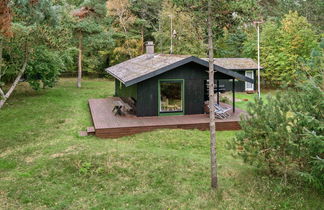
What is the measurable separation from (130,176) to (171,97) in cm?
629

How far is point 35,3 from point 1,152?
169 inches

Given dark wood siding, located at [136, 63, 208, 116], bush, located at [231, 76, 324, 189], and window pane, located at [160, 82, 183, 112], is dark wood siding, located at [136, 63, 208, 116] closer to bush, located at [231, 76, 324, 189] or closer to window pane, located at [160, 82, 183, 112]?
window pane, located at [160, 82, 183, 112]

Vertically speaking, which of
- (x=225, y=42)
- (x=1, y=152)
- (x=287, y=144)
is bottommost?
(x=1, y=152)

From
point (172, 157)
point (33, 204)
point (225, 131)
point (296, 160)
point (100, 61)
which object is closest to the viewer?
point (33, 204)

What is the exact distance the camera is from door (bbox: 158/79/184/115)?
1280 centimetres

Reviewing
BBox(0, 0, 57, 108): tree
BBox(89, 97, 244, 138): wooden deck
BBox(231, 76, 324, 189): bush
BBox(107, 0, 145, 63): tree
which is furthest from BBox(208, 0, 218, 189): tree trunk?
BBox(107, 0, 145, 63): tree

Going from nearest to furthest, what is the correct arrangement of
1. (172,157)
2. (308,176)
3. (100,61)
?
(308,176) → (172,157) → (100,61)

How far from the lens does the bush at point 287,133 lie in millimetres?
5758

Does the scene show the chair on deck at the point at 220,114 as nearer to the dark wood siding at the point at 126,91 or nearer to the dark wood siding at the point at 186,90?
the dark wood siding at the point at 186,90

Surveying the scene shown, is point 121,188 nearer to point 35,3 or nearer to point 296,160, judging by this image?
point 296,160

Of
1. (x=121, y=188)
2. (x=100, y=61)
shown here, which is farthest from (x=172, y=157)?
(x=100, y=61)

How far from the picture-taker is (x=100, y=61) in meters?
30.6

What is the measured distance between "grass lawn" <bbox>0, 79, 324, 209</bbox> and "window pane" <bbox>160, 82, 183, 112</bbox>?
2.27m

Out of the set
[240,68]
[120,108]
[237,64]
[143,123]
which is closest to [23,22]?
[120,108]
